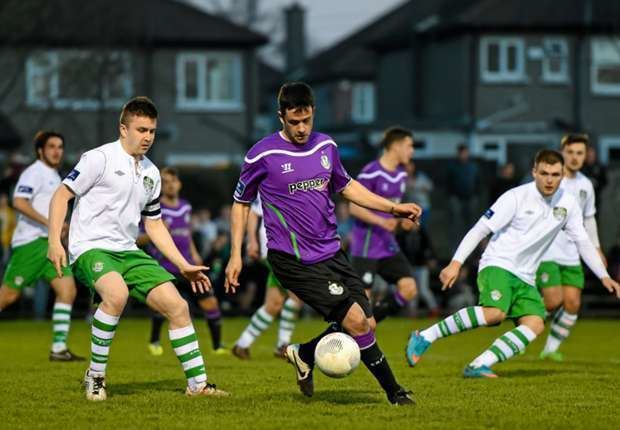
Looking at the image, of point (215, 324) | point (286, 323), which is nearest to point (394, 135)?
point (286, 323)

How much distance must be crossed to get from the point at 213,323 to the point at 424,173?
14144mm

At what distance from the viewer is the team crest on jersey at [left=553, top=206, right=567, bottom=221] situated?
12281mm

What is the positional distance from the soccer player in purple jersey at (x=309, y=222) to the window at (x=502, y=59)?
143ft

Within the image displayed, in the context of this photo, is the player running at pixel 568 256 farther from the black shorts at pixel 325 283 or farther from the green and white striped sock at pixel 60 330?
the black shorts at pixel 325 283

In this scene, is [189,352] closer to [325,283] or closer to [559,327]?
[325,283]

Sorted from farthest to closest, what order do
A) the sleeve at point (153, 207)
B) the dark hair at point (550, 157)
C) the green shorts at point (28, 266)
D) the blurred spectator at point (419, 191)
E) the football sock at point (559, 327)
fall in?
1. the blurred spectator at point (419, 191)
2. the football sock at point (559, 327)
3. the green shorts at point (28, 266)
4. the dark hair at point (550, 157)
5. the sleeve at point (153, 207)

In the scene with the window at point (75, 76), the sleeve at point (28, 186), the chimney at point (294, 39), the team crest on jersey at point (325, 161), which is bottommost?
the sleeve at point (28, 186)

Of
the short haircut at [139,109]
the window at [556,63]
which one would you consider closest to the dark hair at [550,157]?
the short haircut at [139,109]

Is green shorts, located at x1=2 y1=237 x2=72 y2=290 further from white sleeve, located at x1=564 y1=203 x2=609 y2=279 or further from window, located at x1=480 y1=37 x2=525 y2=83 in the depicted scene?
window, located at x1=480 y1=37 x2=525 y2=83

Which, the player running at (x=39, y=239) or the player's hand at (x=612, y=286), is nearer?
the player's hand at (x=612, y=286)

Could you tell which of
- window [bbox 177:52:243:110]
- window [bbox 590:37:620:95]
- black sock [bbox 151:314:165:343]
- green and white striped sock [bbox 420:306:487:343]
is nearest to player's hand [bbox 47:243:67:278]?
green and white striped sock [bbox 420:306:487:343]

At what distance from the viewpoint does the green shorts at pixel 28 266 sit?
14.4 metres

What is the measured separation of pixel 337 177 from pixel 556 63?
147ft

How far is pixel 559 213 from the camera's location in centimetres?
1230
